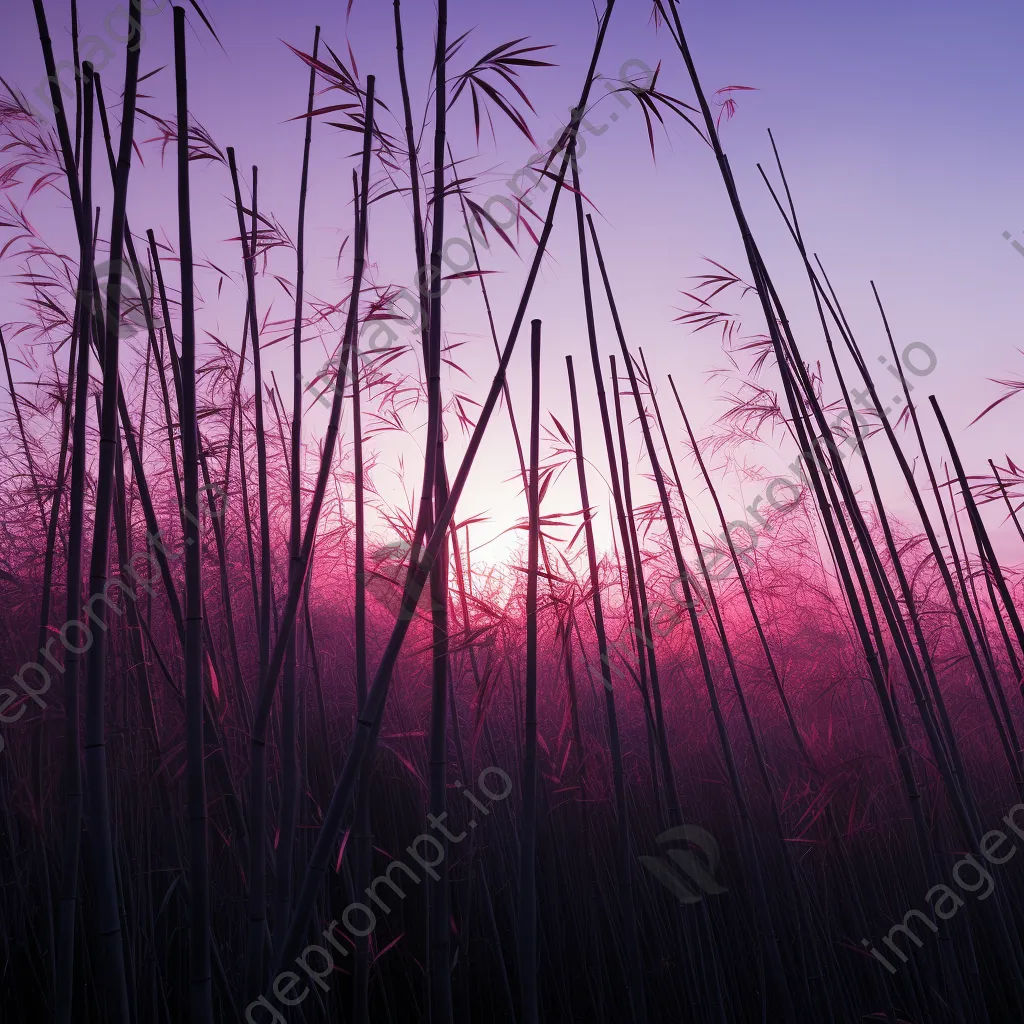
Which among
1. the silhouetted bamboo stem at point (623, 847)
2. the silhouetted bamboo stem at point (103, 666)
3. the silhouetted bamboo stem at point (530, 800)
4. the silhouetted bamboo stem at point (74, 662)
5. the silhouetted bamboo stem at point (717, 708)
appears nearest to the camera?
the silhouetted bamboo stem at point (103, 666)

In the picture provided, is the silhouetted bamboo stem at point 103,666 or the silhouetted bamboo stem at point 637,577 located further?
the silhouetted bamboo stem at point 637,577

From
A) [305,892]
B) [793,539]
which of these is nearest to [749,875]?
[305,892]

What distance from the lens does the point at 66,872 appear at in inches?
39.8

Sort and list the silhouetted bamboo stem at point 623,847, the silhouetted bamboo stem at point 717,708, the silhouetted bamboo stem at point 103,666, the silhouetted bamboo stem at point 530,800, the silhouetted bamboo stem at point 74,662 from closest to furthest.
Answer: the silhouetted bamboo stem at point 103,666, the silhouetted bamboo stem at point 74,662, the silhouetted bamboo stem at point 530,800, the silhouetted bamboo stem at point 623,847, the silhouetted bamboo stem at point 717,708

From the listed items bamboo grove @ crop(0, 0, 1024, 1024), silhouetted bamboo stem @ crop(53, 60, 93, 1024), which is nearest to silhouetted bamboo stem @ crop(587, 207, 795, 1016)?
bamboo grove @ crop(0, 0, 1024, 1024)

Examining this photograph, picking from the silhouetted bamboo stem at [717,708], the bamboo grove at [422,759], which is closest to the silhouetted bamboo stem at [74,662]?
the bamboo grove at [422,759]

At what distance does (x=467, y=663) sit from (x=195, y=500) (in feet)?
7.46

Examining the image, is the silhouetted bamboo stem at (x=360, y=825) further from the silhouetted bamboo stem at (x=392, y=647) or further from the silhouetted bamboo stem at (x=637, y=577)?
the silhouetted bamboo stem at (x=637, y=577)

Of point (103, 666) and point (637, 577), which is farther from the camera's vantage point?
point (637, 577)

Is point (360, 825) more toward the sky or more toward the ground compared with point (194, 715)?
more toward the ground

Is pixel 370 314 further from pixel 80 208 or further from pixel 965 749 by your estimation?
pixel 965 749

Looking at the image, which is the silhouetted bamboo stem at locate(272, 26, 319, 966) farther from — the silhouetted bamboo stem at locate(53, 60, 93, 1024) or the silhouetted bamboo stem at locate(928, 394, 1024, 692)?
the silhouetted bamboo stem at locate(928, 394, 1024, 692)

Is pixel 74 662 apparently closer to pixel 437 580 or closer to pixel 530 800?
pixel 437 580

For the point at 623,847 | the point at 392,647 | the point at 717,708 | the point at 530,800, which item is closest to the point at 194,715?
the point at 392,647
